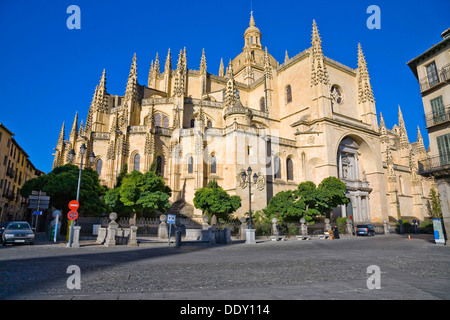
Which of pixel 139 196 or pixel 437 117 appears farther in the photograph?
pixel 139 196

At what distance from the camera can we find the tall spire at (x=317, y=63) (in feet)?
111

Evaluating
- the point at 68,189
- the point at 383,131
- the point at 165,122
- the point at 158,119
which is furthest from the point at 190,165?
the point at 383,131

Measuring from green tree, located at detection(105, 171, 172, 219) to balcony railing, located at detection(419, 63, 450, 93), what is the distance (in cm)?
2008

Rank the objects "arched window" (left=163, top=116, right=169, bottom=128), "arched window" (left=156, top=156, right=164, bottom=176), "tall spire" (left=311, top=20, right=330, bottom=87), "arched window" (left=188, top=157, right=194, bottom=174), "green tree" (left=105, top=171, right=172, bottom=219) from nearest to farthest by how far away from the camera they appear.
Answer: "green tree" (left=105, top=171, right=172, bottom=219)
"arched window" (left=188, top=157, right=194, bottom=174)
"arched window" (left=156, top=156, right=164, bottom=176)
"tall spire" (left=311, top=20, right=330, bottom=87)
"arched window" (left=163, top=116, right=169, bottom=128)

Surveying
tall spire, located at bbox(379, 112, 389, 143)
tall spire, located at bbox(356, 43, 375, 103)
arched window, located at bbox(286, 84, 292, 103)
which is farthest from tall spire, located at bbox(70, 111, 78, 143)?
tall spire, located at bbox(379, 112, 389, 143)

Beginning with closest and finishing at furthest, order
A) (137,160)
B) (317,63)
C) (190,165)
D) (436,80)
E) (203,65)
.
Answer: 1. (436,80)
2. (190,165)
3. (137,160)
4. (317,63)
5. (203,65)

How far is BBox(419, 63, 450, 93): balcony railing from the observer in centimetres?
1630

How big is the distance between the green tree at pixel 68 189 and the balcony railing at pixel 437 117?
23577 millimetres

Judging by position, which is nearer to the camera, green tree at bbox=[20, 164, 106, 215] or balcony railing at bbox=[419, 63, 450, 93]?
balcony railing at bbox=[419, 63, 450, 93]

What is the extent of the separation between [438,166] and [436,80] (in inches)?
201

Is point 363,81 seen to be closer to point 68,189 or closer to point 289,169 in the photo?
point 289,169

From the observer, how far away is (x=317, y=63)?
34375 mm

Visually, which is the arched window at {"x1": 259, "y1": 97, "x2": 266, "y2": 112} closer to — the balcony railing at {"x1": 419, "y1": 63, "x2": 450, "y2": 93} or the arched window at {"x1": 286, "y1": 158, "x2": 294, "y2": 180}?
the arched window at {"x1": 286, "y1": 158, "x2": 294, "y2": 180}

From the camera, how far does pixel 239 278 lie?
5.82 metres
